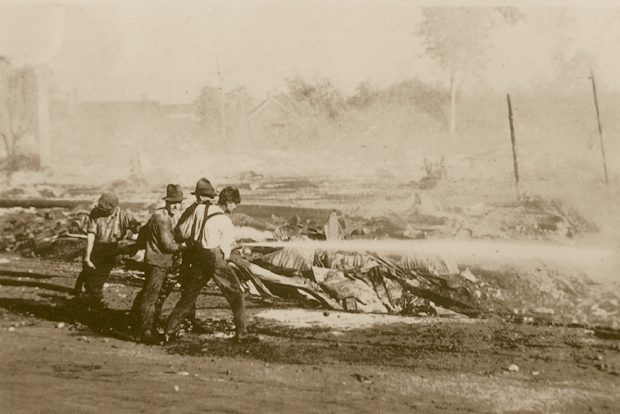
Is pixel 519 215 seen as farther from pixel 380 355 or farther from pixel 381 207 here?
pixel 380 355

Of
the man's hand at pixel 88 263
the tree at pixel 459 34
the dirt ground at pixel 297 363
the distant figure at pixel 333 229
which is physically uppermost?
the tree at pixel 459 34

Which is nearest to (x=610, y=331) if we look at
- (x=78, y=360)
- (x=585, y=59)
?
(x=585, y=59)

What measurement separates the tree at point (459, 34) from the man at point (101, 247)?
9.61 feet

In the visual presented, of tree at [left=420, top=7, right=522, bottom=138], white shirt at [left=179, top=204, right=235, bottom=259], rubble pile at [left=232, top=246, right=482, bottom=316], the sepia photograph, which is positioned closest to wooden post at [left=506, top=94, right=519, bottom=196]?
the sepia photograph

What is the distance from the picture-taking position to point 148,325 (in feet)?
16.9

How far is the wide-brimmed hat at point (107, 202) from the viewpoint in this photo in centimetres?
557

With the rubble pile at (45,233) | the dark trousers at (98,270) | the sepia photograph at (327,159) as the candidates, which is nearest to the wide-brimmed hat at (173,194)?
the sepia photograph at (327,159)

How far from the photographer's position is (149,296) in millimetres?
5145

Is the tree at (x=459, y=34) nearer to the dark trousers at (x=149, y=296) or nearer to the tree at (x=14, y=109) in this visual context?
the dark trousers at (x=149, y=296)

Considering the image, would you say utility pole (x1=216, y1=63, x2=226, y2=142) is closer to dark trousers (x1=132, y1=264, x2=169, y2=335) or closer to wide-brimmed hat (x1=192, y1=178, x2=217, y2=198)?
wide-brimmed hat (x1=192, y1=178, x2=217, y2=198)

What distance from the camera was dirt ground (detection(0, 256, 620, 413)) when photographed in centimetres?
459

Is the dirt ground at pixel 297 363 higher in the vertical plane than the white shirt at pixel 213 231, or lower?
lower

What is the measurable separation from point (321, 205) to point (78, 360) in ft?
7.55

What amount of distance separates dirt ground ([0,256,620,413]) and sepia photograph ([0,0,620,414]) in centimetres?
4
